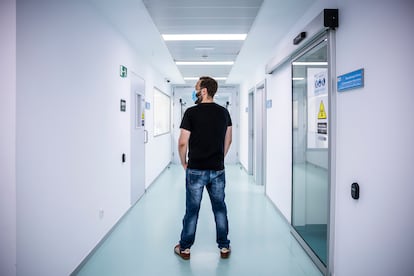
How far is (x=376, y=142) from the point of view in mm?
1845

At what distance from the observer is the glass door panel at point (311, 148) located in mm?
2682

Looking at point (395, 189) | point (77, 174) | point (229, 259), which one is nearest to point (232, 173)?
point (229, 259)

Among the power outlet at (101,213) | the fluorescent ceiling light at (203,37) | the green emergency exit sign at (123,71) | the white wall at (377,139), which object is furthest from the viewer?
the fluorescent ceiling light at (203,37)

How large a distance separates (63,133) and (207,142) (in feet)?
4.05

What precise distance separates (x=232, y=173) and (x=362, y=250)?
5.96m

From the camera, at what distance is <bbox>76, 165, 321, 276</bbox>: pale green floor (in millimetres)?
2701

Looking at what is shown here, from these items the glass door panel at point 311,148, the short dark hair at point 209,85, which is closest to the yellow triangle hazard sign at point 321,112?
the glass door panel at point 311,148

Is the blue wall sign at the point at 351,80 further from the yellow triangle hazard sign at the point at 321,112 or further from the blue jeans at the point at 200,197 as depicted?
the blue jeans at the point at 200,197

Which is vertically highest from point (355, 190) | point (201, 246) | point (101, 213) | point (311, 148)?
point (311, 148)

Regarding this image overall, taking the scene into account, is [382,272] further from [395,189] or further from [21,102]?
[21,102]

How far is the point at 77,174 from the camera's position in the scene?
2604 millimetres

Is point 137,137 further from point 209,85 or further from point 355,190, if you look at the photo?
point 355,190

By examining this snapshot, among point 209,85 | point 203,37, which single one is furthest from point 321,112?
point 203,37

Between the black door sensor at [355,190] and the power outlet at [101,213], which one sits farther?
the power outlet at [101,213]
